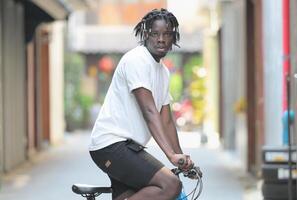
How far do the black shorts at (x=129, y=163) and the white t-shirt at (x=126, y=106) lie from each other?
1.8 inches

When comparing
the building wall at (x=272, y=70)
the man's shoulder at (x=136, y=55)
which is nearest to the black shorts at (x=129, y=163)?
the man's shoulder at (x=136, y=55)

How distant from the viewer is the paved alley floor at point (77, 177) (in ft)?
40.3

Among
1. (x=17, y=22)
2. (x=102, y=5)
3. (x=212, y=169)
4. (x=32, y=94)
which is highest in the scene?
(x=102, y=5)

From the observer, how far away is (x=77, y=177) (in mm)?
14812

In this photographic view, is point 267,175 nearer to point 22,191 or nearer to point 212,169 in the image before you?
point 22,191

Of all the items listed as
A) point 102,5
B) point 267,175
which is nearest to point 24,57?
point 267,175

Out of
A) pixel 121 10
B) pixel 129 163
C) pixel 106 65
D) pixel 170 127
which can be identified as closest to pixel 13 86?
pixel 170 127

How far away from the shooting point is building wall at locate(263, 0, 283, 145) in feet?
38.4

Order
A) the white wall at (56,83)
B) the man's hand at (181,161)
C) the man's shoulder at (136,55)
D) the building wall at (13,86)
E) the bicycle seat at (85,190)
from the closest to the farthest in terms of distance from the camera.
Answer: the man's hand at (181,161) < the man's shoulder at (136,55) < the bicycle seat at (85,190) < the building wall at (13,86) < the white wall at (56,83)

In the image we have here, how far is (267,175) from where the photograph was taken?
8.67 metres

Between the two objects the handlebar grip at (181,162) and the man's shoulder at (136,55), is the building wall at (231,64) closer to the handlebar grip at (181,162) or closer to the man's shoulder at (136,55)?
the man's shoulder at (136,55)

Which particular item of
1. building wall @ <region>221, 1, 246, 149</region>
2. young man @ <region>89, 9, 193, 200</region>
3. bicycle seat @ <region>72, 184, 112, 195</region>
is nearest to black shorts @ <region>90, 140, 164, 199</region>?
young man @ <region>89, 9, 193, 200</region>

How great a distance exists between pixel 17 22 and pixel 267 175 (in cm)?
1036

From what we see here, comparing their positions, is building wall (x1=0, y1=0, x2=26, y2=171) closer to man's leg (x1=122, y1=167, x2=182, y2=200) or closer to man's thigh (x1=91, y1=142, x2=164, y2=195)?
man's thigh (x1=91, y1=142, x2=164, y2=195)
